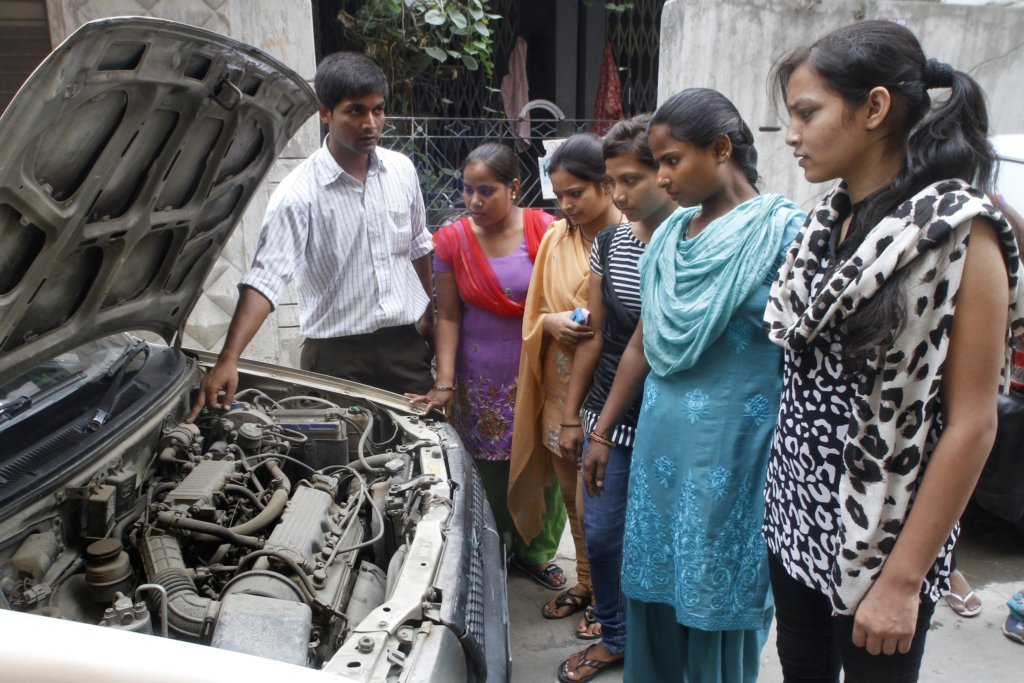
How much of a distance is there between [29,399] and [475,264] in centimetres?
154

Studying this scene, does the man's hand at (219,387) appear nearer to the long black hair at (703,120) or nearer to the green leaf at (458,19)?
the long black hair at (703,120)

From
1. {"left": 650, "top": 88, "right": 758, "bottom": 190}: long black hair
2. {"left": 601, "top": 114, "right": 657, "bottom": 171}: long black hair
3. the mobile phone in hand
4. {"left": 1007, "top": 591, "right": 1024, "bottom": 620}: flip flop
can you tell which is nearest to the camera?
{"left": 650, "top": 88, "right": 758, "bottom": 190}: long black hair

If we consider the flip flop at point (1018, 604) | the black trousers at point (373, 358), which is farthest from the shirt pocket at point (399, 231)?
the flip flop at point (1018, 604)

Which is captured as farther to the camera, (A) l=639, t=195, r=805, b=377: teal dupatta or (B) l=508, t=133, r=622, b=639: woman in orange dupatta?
(B) l=508, t=133, r=622, b=639: woman in orange dupatta

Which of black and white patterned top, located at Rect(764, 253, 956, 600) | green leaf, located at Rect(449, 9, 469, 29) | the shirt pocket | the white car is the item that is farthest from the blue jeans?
green leaf, located at Rect(449, 9, 469, 29)

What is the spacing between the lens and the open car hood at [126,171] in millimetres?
1460

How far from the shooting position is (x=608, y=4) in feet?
22.9

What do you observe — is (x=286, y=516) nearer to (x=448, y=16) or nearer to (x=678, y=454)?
(x=678, y=454)

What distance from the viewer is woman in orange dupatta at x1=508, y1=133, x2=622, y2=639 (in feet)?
8.64

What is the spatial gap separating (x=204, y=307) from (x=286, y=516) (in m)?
3.34

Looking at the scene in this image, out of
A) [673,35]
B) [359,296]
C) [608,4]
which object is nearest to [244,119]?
[359,296]

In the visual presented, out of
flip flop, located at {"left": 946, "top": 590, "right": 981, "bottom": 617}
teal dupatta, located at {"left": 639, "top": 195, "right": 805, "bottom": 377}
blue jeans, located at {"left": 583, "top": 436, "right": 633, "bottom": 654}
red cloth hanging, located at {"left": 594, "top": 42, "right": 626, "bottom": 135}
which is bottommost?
flip flop, located at {"left": 946, "top": 590, "right": 981, "bottom": 617}

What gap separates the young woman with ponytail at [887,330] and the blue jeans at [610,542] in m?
0.89

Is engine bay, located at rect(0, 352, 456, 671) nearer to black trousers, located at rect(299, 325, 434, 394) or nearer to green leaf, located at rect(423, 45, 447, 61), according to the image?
black trousers, located at rect(299, 325, 434, 394)
